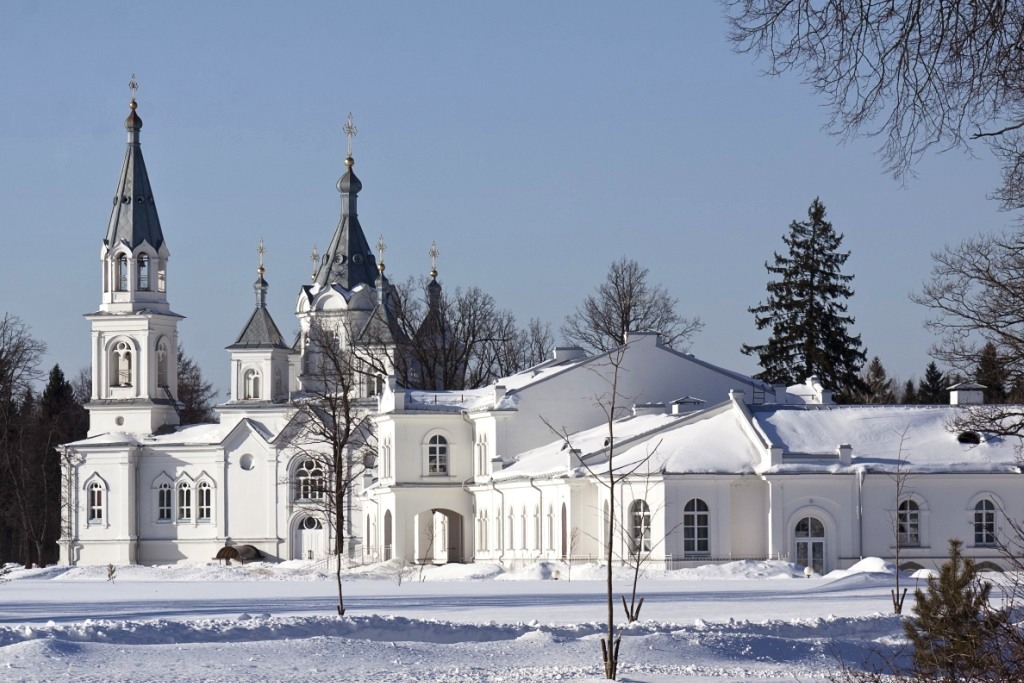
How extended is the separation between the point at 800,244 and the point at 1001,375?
51154 millimetres

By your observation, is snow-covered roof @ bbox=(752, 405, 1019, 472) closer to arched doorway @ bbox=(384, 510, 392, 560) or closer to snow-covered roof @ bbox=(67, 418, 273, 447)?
arched doorway @ bbox=(384, 510, 392, 560)

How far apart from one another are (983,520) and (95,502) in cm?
4166

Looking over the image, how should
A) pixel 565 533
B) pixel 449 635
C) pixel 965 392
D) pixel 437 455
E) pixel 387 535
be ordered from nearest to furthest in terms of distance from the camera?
pixel 449 635
pixel 565 533
pixel 965 392
pixel 437 455
pixel 387 535

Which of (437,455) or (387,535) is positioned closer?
(437,455)

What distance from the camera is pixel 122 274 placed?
78562 millimetres

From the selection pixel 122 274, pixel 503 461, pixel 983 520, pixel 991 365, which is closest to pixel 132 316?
pixel 122 274

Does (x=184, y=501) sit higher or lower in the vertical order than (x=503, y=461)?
lower

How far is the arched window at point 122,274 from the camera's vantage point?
256 feet

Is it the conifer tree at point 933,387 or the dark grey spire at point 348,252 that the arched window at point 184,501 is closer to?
the dark grey spire at point 348,252

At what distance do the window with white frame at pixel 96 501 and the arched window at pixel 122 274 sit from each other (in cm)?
860

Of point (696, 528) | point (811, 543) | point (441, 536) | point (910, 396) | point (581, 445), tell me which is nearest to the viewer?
point (811, 543)

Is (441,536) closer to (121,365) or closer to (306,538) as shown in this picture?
(306,538)

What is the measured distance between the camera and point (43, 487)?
8469cm

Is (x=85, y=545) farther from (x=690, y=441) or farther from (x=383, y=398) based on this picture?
(x=690, y=441)
